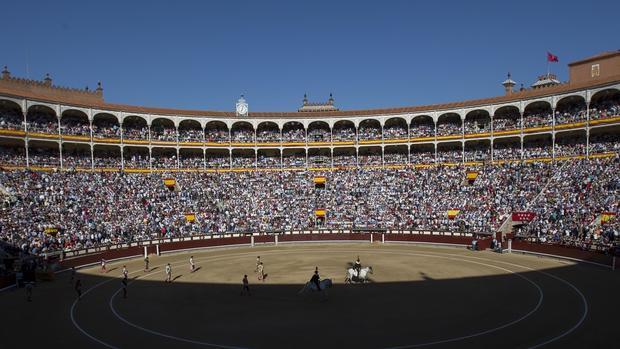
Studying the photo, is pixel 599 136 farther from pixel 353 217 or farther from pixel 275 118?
pixel 275 118

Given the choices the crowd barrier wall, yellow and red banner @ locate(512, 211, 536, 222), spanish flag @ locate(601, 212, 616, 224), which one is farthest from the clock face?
spanish flag @ locate(601, 212, 616, 224)

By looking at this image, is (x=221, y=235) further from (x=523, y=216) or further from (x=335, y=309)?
(x=523, y=216)

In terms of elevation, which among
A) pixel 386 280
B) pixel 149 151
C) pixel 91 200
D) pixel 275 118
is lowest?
pixel 386 280

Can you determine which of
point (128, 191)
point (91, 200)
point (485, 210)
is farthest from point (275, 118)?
point (485, 210)

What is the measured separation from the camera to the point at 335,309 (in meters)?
19.0

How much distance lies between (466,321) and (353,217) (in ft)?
105

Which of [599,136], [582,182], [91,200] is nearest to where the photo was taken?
[582,182]

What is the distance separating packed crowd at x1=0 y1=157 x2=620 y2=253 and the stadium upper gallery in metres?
0.20

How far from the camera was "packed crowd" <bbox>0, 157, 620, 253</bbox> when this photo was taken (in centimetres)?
3647

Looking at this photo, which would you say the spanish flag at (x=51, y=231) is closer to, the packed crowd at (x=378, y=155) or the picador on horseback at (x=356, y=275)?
the packed crowd at (x=378, y=155)

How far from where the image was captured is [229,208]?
4981 cm

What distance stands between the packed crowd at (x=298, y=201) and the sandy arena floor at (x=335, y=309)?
26.4 feet

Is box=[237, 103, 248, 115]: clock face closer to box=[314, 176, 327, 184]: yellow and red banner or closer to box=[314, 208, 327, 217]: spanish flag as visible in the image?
box=[314, 176, 327, 184]: yellow and red banner

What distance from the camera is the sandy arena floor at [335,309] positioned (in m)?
15.3
